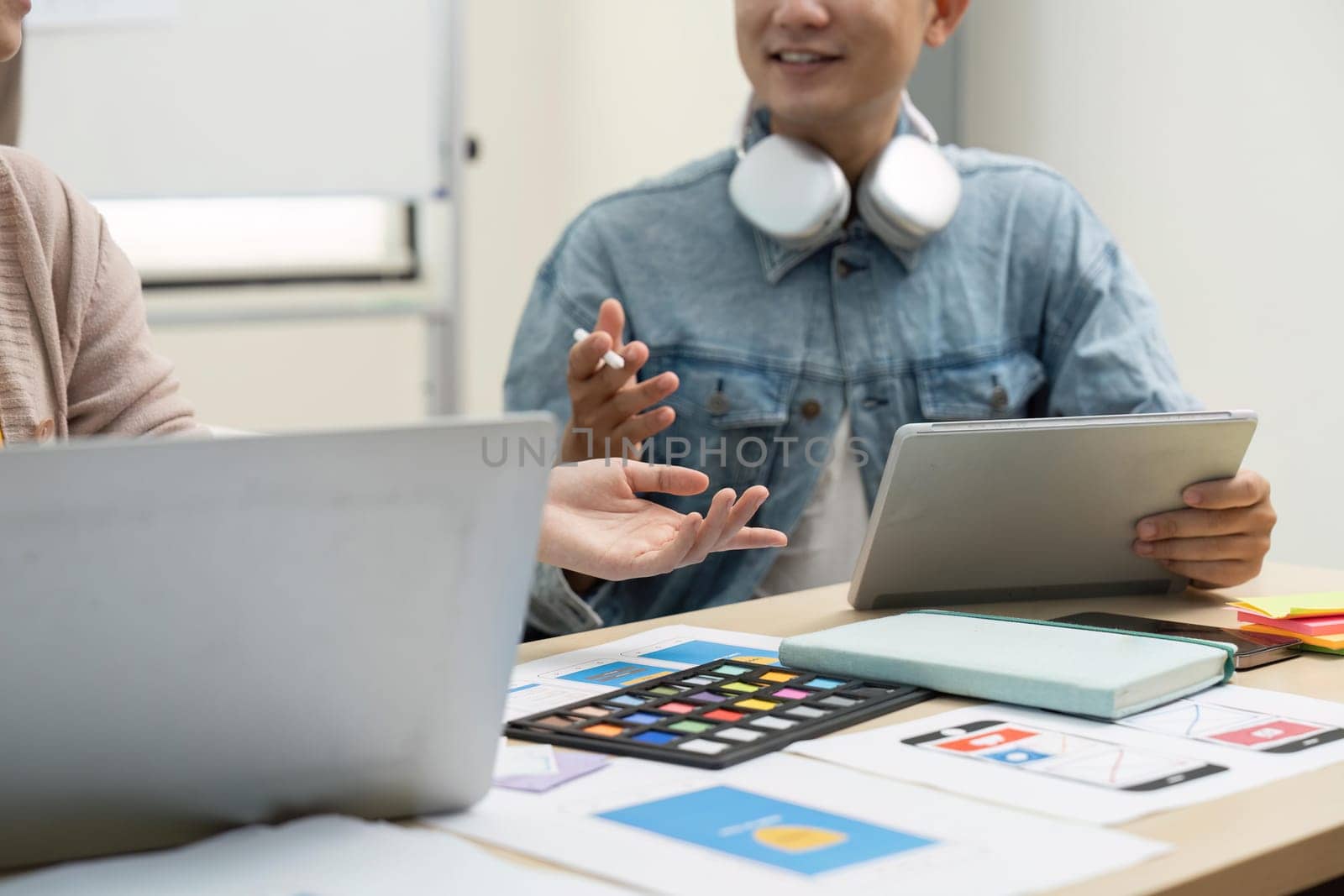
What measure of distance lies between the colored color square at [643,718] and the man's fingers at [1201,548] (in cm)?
53

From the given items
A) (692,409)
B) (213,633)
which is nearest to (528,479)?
(213,633)

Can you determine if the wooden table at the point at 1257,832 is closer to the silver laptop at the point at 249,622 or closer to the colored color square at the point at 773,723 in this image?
the colored color square at the point at 773,723

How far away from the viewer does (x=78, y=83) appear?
2.48 m

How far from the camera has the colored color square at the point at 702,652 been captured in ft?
3.17

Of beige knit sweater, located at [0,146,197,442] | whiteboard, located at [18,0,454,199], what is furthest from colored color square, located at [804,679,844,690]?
whiteboard, located at [18,0,454,199]

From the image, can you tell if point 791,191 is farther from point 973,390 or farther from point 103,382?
point 103,382

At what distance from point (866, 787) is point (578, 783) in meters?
0.14

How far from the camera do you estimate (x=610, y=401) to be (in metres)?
1.30

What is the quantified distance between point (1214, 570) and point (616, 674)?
0.53 metres

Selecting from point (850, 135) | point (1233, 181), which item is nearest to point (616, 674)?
point (850, 135)

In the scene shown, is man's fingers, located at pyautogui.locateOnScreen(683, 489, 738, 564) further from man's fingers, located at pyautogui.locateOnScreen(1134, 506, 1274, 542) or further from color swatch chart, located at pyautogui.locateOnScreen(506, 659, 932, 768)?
man's fingers, located at pyautogui.locateOnScreen(1134, 506, 1274, 542)

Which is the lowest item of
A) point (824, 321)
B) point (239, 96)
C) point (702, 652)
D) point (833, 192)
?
point (702, 652)

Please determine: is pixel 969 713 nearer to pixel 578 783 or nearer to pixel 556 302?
pixel 578 783

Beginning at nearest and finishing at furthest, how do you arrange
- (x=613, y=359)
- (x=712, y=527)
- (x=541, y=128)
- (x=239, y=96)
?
(x=712, y=527), (x=613, y=359), (x=239, y=96), (x=541, y=128)
